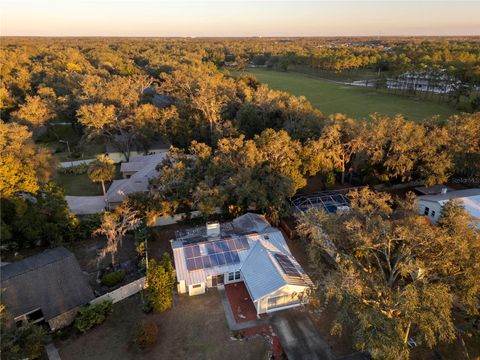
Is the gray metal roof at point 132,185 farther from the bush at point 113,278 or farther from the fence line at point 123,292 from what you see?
the fence line at point 123,292

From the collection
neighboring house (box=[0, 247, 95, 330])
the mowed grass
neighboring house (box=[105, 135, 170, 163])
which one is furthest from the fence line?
the mowed grass

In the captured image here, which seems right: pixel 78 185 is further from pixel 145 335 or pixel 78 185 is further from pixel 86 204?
pixel 145 335

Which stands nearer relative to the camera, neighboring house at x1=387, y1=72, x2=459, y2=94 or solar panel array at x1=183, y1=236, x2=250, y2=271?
solar panel array at x1=183, y1=236, x2=250, y2=271

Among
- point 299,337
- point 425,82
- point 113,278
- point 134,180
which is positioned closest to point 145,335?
point 113,278

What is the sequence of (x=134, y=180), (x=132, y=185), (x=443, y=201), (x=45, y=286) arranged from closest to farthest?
1. (x=45, y=286)
2. (x=443, y=201)
3. (x=132, y=185)
4. (x=134, y=180)

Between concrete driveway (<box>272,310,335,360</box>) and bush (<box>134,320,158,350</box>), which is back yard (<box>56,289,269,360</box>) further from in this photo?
concrete driveway (<box>272,310,335,360</box>)

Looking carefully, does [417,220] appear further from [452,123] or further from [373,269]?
[452,123]
